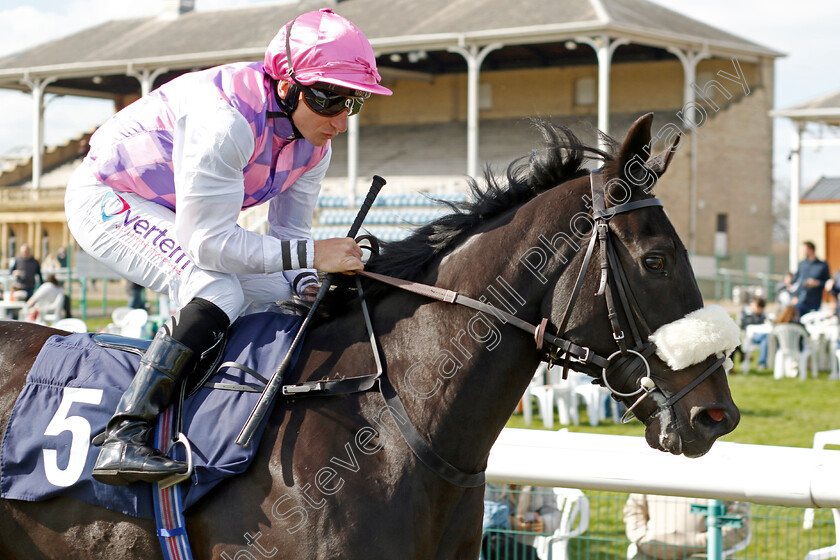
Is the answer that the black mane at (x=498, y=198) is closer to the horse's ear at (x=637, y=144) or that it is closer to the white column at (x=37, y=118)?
the horse's ear at (x=637, y=144)

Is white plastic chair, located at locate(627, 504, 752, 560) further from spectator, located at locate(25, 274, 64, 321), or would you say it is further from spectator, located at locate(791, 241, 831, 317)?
spectator, located at locate(25, 274, 64, 321)

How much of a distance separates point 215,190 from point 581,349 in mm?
979

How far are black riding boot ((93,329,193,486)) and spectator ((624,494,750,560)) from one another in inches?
94.8

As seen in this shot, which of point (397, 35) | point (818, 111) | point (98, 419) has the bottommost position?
point (98, 419)

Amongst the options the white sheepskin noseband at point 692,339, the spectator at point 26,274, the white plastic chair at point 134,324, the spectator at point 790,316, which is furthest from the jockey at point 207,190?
the spectator at point 26,274

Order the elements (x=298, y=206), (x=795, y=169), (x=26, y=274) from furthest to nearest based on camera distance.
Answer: (x=795, y=169)
(x=26, y=274)
(x=298, y=206)

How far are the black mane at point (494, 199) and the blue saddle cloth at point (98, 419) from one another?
10.4 inches

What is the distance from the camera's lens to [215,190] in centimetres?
233

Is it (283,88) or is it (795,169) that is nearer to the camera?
(283,88)

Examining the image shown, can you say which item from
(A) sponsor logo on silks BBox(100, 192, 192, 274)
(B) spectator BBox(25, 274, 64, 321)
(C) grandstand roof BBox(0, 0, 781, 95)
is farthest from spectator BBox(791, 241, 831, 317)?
(A) sponsor logo on silks BBox(100, 192, 192, 274)

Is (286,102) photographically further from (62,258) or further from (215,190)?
(62,258)

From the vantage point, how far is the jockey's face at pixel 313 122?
98.5 inches

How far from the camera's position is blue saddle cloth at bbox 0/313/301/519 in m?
2.27

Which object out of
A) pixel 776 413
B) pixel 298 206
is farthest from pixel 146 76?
pixel 298 206
